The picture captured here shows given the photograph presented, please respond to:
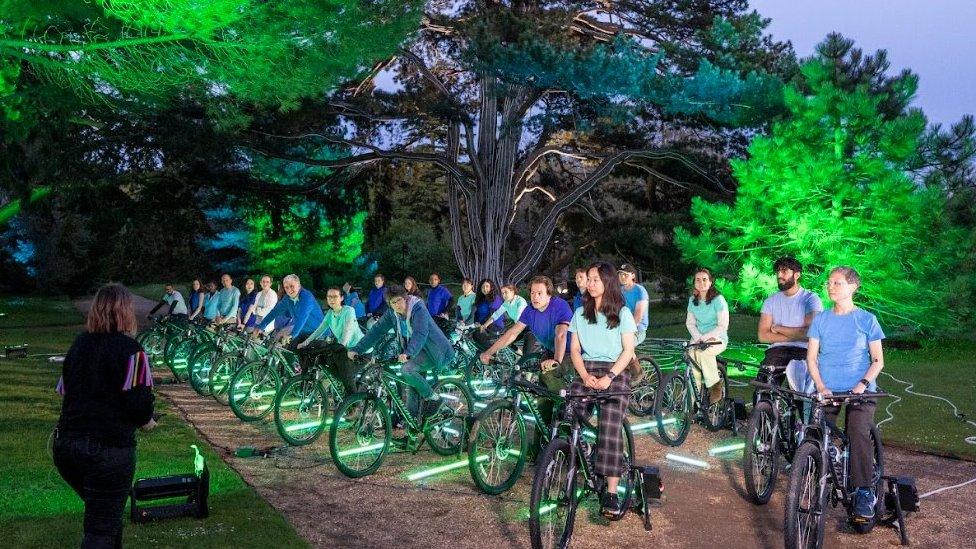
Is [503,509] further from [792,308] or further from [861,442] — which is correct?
[792,308]

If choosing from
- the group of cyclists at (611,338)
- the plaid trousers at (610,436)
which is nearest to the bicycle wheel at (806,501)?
the group of cyclists at (611,338)

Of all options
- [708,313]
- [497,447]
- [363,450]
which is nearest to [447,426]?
[363,450]

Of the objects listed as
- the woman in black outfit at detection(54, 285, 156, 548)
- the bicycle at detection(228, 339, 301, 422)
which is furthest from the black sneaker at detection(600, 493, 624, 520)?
the bicycle at detection(228, 339, 301, 422)

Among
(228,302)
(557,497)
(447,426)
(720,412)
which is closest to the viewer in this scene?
(557,497)

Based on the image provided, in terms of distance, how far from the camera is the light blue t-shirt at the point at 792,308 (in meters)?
6.88

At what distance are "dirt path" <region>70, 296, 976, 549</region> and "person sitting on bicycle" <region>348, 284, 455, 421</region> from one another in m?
0.68

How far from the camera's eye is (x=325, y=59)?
1132 cm

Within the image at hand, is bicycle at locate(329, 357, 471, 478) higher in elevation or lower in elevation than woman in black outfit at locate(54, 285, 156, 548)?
lower

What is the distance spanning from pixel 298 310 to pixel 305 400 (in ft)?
5.23

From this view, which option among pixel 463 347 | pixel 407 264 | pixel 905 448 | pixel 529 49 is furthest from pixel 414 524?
pixel 407 264

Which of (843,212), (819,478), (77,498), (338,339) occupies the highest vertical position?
(843,212)

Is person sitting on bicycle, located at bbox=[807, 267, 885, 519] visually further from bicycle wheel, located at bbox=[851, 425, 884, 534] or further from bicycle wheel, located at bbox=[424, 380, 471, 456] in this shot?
bicycle wheel, located at bbox=[424, 380, 471, 456]

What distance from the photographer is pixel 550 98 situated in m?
23.5

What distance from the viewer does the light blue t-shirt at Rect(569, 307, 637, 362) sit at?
17.8ft
